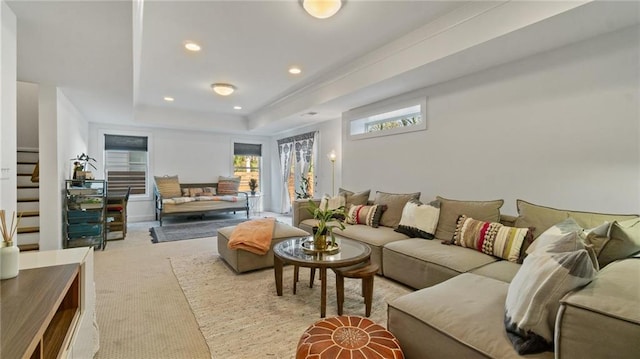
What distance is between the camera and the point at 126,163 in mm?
6980

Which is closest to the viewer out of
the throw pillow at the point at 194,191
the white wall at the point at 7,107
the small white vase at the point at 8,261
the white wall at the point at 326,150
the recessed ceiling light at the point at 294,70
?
the small white vase at the point at 8,261

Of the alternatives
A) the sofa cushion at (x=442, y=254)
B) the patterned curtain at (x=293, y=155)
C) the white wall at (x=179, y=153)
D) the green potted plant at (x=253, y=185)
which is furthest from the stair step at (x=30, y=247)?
the patterned curtain at (x=293, y=155)

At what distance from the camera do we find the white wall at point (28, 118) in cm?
489

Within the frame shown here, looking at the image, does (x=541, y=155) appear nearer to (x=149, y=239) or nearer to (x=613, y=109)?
(x=613, y=109)

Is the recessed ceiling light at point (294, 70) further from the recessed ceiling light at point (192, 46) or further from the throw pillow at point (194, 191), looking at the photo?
the throw pillow at point (194, 191)

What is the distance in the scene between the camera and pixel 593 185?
2482mm

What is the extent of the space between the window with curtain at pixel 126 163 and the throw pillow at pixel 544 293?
7876 millimetres

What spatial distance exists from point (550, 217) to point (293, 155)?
229 inches

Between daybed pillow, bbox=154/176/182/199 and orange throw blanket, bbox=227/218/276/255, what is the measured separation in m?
4.22

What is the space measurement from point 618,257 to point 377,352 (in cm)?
156

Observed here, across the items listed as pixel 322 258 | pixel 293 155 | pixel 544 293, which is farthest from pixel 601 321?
pixel 293 155

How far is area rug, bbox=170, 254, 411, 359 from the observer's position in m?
1.96

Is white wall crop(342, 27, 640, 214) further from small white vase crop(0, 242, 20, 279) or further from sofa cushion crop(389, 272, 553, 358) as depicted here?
small white vase crop(0, 242, 20, 279)

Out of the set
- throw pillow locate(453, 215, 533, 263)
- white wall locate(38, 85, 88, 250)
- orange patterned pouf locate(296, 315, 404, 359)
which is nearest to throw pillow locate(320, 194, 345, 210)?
throw pillow locate(453, 215, 533, 263)
